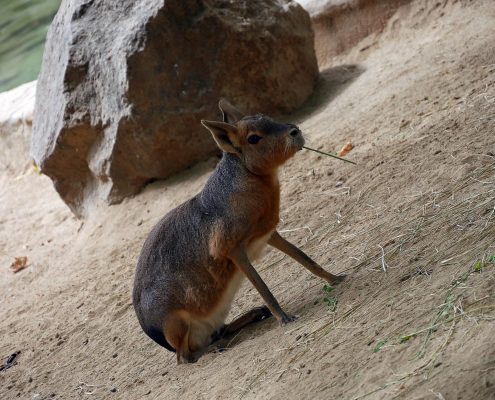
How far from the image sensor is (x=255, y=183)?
15.9 feet

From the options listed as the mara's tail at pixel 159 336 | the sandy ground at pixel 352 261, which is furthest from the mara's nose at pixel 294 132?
the mara's tail at pixel 159 336

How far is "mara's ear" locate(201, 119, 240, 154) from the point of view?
4809 millimetres

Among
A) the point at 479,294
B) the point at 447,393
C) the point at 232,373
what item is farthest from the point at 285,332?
the point at 447,393

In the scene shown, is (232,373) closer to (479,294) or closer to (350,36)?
(479,294)

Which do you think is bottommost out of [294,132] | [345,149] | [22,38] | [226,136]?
[345,149]

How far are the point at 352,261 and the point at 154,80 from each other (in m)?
3.71

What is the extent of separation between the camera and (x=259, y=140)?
15.7ft

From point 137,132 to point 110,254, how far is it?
132 cm

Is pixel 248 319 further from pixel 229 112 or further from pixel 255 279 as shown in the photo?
pixel 229 112

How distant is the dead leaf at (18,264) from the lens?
8.54m

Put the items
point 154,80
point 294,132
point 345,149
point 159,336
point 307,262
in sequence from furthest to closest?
point 154,80, point 345,149, point 159,336, point 307,262, point 294,132

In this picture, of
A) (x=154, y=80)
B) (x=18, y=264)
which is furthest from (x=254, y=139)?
(x=18, y=264)

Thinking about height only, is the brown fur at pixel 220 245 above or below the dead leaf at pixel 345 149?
above

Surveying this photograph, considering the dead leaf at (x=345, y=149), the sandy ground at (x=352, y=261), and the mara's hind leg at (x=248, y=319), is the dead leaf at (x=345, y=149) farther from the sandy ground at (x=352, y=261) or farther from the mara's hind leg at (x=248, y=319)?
the mara's hind leg at (x=248, y=319)
